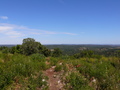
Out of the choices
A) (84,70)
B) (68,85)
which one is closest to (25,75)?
(68,85)

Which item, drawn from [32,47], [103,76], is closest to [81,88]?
[103,76]

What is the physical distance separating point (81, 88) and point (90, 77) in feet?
4.49

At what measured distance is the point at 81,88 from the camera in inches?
117

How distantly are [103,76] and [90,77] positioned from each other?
1.89 feet

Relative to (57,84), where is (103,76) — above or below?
above

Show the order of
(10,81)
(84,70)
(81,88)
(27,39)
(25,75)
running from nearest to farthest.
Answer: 1. (81,88)
2. (10,81)
3. (25,75)
4. (84,70)
5. (27,39)

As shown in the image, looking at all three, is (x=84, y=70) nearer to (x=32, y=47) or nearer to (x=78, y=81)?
(x=78, y=81)

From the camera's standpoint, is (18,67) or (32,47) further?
(32,47)

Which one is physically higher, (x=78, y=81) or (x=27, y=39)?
(x=27, y=39)

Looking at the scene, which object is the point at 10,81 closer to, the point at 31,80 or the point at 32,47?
the point at 31,80

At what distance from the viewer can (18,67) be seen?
13.9 feet

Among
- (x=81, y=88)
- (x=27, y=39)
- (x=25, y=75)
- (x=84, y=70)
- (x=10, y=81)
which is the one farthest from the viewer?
(x=27, y=39)

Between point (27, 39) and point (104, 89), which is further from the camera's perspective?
point (27, 39)

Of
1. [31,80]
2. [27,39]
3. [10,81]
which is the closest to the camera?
[10,81]
